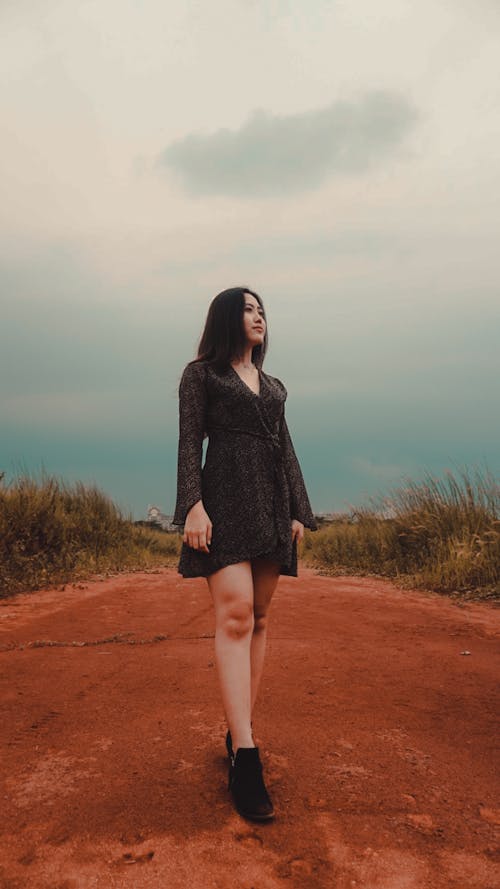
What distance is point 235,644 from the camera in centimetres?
268

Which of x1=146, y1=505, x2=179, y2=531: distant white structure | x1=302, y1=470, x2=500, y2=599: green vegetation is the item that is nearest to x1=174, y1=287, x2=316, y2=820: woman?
x1=302, y1=470, x2=500, y2=599: green vegetation

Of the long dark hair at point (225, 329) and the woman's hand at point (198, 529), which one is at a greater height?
the long dark hair at point (225, 329)

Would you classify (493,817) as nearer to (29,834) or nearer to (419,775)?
(419,775)

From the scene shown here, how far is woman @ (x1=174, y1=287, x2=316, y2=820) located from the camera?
2668mm

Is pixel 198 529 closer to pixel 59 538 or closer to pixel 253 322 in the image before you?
pixel 253 322

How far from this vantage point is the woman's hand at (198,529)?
8.82 ft

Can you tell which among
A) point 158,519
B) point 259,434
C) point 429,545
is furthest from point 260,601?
point 158,519

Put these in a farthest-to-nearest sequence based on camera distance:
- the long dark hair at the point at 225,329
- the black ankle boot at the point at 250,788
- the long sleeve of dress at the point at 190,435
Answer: the long dark hair at the point at 225,329, the long sleeve of dress at the point at 190,435, the black ankle boot at the point at 250,788

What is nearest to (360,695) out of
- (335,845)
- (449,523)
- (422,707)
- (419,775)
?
(422,707)

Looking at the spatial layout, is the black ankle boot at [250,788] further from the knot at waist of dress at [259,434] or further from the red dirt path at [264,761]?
the knot at waist of dress at [259,434]

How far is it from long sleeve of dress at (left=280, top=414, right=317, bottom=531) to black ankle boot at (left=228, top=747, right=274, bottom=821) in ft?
3.18

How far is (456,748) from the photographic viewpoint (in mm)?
3391

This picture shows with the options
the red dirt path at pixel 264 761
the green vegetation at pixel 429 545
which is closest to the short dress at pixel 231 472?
the red dirt path at pixel 264 761

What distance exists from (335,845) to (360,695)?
170 cm
